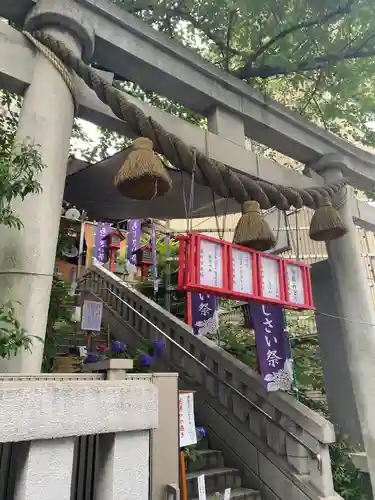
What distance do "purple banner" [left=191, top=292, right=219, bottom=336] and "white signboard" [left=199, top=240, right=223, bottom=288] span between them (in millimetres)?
1575

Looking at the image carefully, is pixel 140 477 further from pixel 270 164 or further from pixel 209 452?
pixel 270 164

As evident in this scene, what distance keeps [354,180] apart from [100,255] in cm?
623

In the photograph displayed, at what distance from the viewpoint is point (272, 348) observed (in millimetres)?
5383

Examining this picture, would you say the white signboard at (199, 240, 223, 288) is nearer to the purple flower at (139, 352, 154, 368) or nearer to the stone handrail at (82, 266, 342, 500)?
the stone handrail at (82, 266, 342, 500)

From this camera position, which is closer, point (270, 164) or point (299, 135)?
point (270, 164)

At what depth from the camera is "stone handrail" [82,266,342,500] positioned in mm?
4891

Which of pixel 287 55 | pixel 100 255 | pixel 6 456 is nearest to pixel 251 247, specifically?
pixel 6 456

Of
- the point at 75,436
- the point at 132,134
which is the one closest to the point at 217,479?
the point at 75,436

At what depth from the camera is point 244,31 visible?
270 inches

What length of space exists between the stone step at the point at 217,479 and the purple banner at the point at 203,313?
1.91 meters

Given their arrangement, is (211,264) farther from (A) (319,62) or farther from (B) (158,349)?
(A) (319,62)

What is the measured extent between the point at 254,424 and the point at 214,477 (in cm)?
92

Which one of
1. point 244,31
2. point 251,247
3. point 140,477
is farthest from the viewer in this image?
point 244,31

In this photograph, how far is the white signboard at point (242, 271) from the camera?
4242 millimetres
